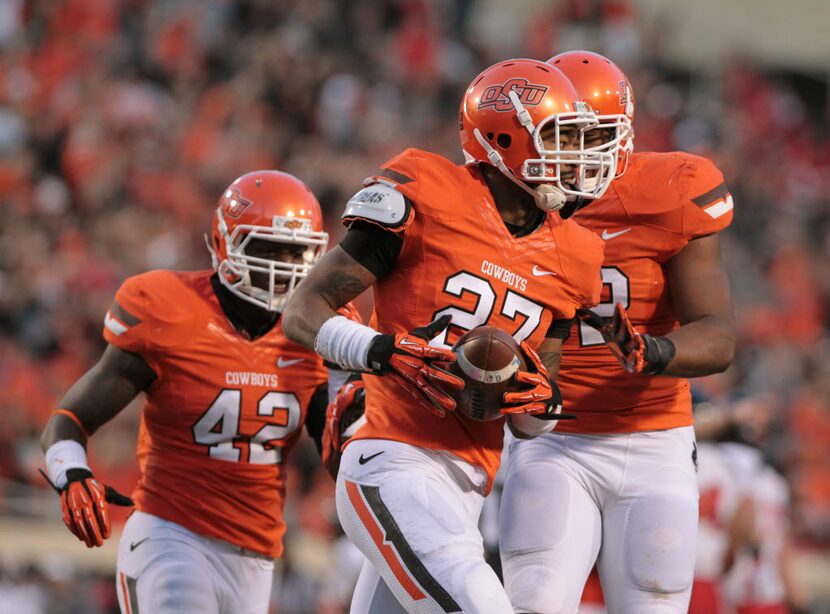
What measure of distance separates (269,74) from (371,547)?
348 inches

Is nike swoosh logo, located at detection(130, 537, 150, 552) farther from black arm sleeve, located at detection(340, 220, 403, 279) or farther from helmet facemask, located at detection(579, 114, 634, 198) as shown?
helmet facemask, located at detection(579, 114, 634, 198)

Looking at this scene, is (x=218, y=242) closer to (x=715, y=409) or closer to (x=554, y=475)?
(x=554, y=475)

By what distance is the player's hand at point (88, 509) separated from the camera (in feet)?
13.1

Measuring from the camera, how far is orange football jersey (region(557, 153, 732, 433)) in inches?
156

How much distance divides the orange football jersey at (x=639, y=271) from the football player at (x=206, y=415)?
953 millimetres

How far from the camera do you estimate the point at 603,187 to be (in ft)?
12.3

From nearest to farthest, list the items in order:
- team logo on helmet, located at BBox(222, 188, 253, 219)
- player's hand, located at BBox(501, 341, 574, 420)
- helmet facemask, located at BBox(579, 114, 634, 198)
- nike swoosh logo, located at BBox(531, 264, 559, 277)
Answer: player's hand, located at BBox(501, 341, 574, 420), nike swoosh logo, located at BBox(531, 264, 559, 277), helmet facemask, located at BBox(579, 114, 634, 198), team logo on helmet, located at BBox(222, 188, 253, 219)

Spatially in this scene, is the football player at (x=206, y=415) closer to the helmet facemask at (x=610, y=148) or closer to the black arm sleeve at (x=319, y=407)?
the black arm sleeve at (x=319, y=407)

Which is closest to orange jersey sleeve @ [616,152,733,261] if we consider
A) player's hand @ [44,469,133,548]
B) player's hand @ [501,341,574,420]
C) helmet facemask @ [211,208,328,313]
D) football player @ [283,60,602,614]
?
football player @ [283,60,602,614]


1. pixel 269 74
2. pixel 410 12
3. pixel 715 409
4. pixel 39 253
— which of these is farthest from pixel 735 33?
pixel 715 409

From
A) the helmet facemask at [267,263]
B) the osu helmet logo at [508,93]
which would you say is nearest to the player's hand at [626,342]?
the osu helmet logo at [508,93]

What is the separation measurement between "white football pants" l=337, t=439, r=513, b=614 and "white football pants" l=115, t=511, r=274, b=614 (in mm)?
853

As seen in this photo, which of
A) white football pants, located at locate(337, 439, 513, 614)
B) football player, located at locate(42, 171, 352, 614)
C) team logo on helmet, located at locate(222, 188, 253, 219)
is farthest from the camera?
team logo on helmet, located at locate(222, 188, 253, 219)

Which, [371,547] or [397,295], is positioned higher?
[397,295]
